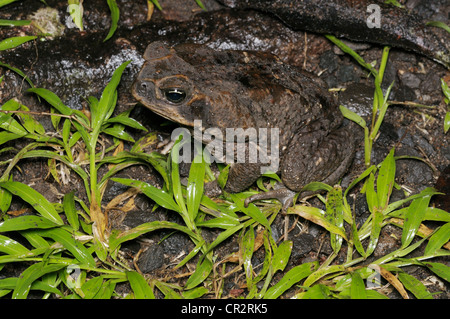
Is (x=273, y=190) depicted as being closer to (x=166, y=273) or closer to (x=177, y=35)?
(x=166, y=273)

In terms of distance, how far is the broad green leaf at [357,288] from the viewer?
4.20 metres

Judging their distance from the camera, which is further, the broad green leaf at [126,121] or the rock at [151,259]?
the broad green leaf at [126,121]

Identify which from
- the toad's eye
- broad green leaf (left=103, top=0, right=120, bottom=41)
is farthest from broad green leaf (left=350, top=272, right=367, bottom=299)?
broad green leaf (left=103, top=0, right=120, bottom=41)

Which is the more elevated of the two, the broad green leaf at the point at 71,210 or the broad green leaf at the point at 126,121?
the broad green leaf at the point at 126,121

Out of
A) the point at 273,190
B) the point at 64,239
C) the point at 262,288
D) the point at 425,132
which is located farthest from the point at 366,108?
the point at 64,239

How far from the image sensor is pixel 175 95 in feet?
14.7

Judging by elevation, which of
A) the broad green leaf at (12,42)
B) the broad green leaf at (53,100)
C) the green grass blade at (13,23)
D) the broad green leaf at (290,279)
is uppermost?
the green grass blade at (13,23)

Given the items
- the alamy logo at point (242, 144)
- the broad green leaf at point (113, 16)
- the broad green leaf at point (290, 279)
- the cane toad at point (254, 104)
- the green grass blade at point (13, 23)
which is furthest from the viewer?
the broad green leaf at point (113, 16)

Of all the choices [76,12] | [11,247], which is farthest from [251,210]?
[76,12]

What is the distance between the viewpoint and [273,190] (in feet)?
16.5

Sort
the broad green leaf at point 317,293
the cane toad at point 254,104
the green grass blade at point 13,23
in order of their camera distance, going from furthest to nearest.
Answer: the green grass blade at point 13,23 → the cane toad at point 254,104 → the broad green leaf at point 317,293

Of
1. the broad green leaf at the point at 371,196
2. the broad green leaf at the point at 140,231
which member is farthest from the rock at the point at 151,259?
the broad green leaf at the point at 371,196

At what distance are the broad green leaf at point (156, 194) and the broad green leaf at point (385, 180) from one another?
201 centimetres

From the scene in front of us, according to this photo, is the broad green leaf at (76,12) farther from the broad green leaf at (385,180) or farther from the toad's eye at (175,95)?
the broad green leaf at (385,180)
